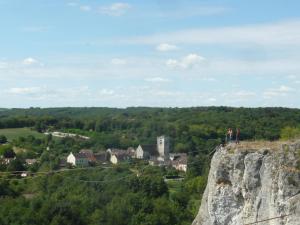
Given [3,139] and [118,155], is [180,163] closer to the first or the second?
[118,155]

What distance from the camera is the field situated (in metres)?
136

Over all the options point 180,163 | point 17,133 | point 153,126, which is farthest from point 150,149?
point 17,133

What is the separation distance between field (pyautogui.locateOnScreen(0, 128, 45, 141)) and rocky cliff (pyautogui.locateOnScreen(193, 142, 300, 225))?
12273 cm

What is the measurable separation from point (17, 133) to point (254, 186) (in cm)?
13290

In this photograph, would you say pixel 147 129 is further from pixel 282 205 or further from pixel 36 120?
pixel 282 205

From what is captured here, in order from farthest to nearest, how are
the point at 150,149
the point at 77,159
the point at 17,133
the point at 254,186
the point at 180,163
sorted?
the point at 17,133
the point at 150,149
the point at 180,163
the point at 77,159
the point at 254,186

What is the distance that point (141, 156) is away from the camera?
421ft

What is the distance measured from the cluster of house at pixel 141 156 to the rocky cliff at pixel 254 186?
87.3 meters

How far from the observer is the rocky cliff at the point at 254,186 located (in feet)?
39.5

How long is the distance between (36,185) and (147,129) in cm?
8202

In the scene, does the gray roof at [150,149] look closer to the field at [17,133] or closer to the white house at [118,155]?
the white house at [118,155]

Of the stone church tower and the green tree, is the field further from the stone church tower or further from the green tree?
the stone church tower

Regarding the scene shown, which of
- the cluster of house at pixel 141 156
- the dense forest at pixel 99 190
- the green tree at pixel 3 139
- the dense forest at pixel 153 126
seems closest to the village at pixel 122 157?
the cluster of house at pixel 141 156

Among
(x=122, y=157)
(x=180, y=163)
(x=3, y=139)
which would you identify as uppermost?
(x=3, y=139)
